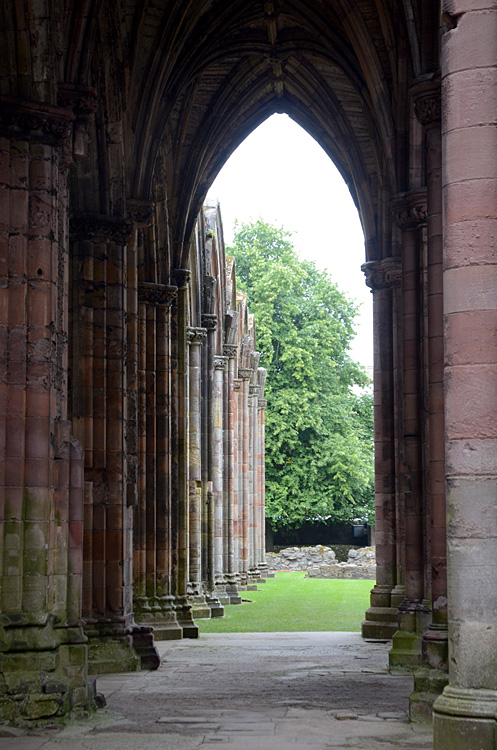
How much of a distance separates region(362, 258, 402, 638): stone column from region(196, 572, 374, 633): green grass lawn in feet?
5.24

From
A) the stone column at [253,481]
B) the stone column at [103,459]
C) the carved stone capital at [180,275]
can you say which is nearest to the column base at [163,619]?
the stone column at [103,459]

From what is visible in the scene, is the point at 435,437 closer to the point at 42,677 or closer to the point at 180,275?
the point at 42,677

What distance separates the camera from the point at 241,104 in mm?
19719

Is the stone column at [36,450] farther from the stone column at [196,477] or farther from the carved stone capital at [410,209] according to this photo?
the stone column at [196,477]

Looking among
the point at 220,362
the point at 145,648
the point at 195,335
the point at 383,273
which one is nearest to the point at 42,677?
the point at 145,648

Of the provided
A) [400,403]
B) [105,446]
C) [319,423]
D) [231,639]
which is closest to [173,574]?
[231,639]

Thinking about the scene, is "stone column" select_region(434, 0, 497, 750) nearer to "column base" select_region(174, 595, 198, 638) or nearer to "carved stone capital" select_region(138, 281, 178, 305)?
"carved stone capital" select_region(138, 281, 178, 305)

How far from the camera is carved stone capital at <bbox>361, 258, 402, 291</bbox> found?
17.8 metres

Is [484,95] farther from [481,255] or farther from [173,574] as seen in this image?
[173,574]

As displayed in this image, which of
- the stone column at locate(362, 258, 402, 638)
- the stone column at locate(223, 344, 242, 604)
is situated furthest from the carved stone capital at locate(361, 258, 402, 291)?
the stone column at locate(223, 344, 242, 604)

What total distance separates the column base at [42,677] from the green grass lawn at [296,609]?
29.6ft

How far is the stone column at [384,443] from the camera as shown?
1689 centimetres

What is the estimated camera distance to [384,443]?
17531 millimetres

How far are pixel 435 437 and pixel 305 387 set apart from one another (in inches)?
1260
